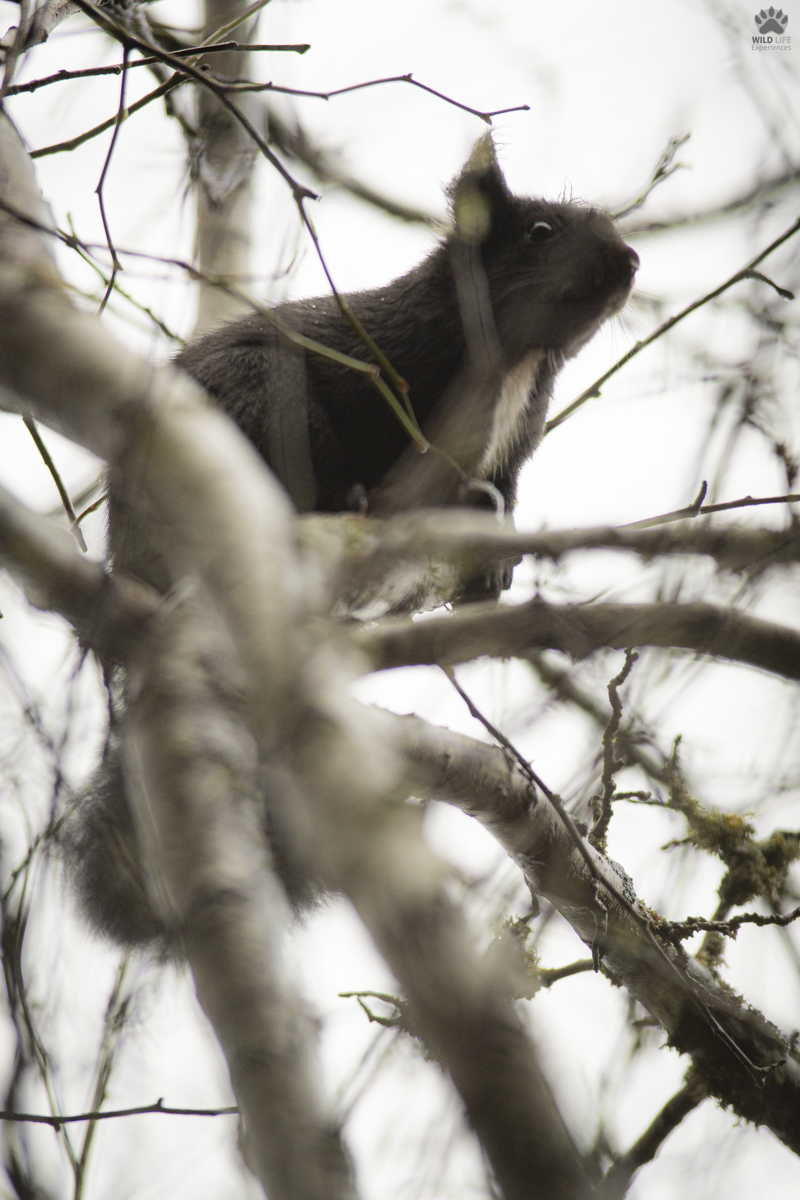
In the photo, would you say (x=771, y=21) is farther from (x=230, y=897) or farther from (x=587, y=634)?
(x=230, y=897)

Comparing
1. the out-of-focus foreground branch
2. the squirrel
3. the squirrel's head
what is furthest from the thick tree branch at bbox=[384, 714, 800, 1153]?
the squirrel's head

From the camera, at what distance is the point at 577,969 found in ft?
7.06

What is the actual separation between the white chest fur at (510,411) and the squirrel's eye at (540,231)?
0.46 meters

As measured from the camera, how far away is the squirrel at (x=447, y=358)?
118 inches

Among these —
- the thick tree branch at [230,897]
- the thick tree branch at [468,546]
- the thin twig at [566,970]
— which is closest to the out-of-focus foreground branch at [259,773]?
the thick tree branch at [230,897]

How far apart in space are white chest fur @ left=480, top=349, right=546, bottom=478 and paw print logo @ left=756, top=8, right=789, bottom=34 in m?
1.44

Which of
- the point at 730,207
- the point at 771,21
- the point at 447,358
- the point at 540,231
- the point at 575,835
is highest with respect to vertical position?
the point at 540,231

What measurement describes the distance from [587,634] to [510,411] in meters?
2.29

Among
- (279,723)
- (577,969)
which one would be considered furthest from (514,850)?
(279,723)

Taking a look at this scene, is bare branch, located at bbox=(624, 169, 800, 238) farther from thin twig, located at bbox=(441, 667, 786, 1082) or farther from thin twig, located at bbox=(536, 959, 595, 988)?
thin twig, located at bbox=(536, 959, 595, 988)

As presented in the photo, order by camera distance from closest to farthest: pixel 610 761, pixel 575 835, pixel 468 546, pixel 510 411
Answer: pixel 575 835
pixel 468 546
pixel 610 761
pixel 510 411

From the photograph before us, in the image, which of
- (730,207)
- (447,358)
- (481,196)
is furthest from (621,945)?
(481,196)

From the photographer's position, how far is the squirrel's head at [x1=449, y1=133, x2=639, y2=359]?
11.3 feet

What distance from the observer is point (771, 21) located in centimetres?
Answer: 223
